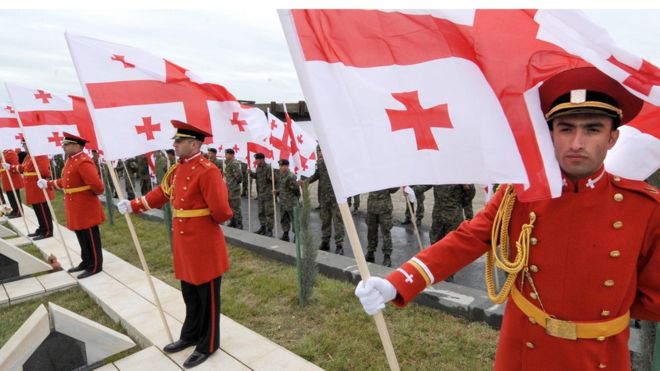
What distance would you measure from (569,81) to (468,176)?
554 millimetres

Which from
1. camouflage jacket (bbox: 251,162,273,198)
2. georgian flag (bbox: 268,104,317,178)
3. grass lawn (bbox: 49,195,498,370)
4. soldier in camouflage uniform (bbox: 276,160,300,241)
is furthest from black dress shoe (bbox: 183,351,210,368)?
camouflage jacket (bbox: 251,162,273,198)

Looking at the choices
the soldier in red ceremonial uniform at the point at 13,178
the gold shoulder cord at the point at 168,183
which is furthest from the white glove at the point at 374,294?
the soldier in red ceremonial uniform at the point at 13,178

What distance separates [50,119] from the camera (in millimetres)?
6668

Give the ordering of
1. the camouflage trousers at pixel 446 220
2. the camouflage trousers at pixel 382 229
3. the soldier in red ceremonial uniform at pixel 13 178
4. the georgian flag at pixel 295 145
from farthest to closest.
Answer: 1. the soldier in red ceremonial uniform at pixel 13 178
2. the georgian flag at pixel 295 145
3. the camouflage trousers at pixel 382 229
4. the camouflage trousers at pixel 446 220

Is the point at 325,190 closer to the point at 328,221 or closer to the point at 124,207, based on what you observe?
the point at 328,221

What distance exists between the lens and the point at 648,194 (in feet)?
5.61

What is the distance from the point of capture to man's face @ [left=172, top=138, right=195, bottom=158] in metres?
3.75

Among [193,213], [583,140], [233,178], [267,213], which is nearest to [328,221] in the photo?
[267,213]

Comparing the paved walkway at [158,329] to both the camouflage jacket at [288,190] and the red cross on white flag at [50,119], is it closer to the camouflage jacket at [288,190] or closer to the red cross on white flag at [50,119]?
the red cross on white flag at [50,119]

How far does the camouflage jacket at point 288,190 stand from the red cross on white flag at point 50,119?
3.95 metres

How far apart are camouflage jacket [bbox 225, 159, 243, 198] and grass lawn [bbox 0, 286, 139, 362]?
15.8 ft

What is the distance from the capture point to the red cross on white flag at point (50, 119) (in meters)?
6.49

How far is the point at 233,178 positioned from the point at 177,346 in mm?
7089

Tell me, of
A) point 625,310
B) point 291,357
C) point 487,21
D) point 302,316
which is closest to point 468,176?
point 487,21
